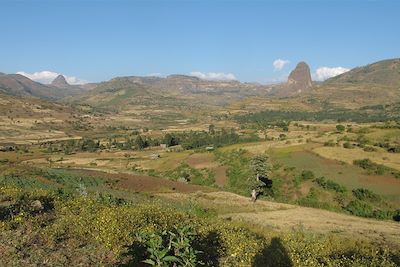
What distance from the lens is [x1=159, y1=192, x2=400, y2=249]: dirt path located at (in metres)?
30.7

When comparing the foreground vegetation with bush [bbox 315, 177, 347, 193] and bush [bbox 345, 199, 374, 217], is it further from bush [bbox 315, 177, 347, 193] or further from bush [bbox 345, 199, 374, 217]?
bush [bbox 315, 177, 347, 193]

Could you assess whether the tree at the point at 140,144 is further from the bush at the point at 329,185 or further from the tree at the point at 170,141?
the bush at the point at 329,185

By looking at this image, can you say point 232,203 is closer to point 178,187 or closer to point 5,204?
point 178,187

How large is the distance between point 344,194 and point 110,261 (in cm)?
4894

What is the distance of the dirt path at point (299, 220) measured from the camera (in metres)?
30.7

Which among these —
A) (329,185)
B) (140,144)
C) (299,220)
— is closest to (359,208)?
(329,185)

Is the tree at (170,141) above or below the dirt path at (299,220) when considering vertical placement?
below

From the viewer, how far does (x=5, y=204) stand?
2033 cm

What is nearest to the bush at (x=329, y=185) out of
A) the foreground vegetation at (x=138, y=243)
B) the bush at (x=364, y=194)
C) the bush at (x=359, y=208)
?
the bush at (x=364, y=194)

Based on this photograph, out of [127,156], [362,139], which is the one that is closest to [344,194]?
[362,139]

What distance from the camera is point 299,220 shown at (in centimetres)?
3756

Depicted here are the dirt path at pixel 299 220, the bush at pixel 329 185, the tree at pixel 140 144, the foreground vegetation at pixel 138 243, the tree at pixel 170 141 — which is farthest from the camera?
the tree at pixel 170 141

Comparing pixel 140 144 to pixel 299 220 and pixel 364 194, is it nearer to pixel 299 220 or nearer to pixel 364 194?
pixel 364 194

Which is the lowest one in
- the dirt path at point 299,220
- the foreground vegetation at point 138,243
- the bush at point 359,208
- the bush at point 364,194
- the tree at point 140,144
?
the tree at point 140,144
